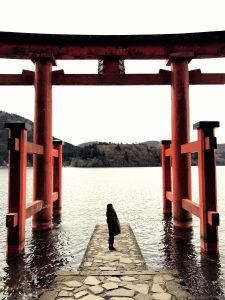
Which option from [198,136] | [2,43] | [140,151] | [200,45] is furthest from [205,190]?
[140,151]

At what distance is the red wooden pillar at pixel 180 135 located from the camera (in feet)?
36.1

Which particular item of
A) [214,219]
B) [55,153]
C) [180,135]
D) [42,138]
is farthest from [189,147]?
[55,153]

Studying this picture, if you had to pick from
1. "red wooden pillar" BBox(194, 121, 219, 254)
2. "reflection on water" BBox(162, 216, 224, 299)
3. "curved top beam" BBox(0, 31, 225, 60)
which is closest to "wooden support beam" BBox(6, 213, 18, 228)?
"reflection on water" BBox(162, 216, 224, 299)

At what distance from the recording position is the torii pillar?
11.0 m

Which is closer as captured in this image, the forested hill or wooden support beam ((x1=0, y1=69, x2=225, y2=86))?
wooden support beam ((x1=0, y1=69, x2=225, y2=86))

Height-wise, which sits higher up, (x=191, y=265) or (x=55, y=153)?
(x=55, y=153)

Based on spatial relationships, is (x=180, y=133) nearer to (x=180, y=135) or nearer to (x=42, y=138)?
(x=180, y=135)

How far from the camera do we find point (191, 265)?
25.8 feet

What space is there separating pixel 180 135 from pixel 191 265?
4914 mm

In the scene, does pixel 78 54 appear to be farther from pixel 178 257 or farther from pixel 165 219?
pixel 165 219

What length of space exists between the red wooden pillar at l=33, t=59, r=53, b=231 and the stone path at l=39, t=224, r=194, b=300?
399 cm

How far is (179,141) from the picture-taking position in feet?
36.3

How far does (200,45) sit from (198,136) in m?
4.67

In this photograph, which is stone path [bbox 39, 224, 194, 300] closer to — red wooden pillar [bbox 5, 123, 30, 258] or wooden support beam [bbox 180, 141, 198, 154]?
red wooden pillar [bbox 5, 123, 30, 258]
